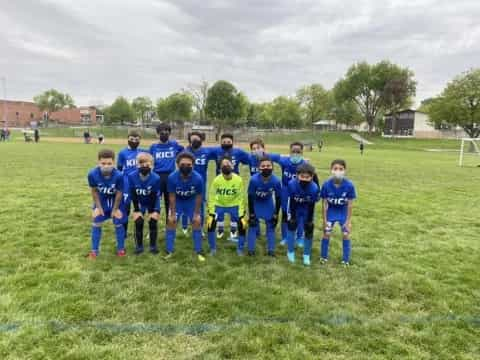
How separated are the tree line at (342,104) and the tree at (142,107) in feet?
22.2

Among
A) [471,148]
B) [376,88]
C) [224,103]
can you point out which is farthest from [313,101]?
[471,148]

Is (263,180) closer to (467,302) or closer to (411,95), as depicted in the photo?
(467,302)

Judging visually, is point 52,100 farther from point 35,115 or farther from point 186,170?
point 186,170

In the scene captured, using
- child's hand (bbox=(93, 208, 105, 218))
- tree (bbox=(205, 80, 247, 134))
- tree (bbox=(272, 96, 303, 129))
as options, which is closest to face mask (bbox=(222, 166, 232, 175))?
child's hand (bbox=(93, 208, 105, 218))

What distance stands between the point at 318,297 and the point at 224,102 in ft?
206

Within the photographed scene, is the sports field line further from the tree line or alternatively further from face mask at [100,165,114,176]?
the tree line

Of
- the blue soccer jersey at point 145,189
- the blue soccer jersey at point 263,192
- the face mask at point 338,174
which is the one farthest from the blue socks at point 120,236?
the face mask at point 338,174

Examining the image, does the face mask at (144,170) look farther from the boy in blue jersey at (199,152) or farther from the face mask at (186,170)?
the boy in blue jersey at (199,152)

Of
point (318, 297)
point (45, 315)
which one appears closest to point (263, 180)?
point (318, 297)

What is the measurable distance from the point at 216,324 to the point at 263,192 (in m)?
2.28

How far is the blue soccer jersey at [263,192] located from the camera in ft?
16.5

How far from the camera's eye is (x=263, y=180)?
16.5 ft

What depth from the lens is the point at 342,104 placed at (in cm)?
7456

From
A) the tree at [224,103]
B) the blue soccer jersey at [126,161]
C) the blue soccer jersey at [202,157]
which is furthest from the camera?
the tree at [224,103]
